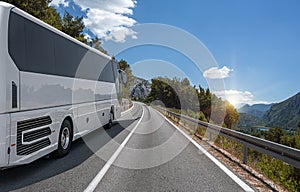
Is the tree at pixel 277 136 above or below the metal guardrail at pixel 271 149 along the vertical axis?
below

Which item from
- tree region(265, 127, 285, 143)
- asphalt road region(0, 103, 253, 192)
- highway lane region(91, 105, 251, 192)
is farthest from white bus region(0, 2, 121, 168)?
tree region(265, 127, 285, 143)

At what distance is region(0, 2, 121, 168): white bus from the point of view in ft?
17.0

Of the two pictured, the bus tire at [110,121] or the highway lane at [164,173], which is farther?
the bus tire at [110,121]

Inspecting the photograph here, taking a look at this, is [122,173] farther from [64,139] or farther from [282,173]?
[282,173]

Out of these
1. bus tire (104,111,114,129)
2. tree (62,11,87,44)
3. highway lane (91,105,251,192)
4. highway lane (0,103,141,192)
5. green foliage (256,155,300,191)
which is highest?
tree (62,11,87,44)

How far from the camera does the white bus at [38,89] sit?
5172 millimetres

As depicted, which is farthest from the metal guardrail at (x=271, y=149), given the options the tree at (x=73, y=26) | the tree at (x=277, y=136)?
the tree at (x=73, y=26)

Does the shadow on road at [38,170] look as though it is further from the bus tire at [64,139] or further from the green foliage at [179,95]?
the green foliage at [179,95]

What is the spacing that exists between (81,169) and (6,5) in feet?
12.8

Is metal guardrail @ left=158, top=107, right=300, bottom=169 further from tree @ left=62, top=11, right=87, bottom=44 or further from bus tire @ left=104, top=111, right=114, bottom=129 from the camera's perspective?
tree @ left=62, top=11, right=87, bottom=44

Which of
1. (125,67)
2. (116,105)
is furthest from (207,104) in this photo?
(116,105)

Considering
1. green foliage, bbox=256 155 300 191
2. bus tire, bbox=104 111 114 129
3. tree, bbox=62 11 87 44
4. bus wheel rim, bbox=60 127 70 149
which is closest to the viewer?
green foliage, bbox=256 155 300 191

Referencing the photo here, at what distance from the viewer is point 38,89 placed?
6348 millimetres

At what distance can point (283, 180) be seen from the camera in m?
6.22
